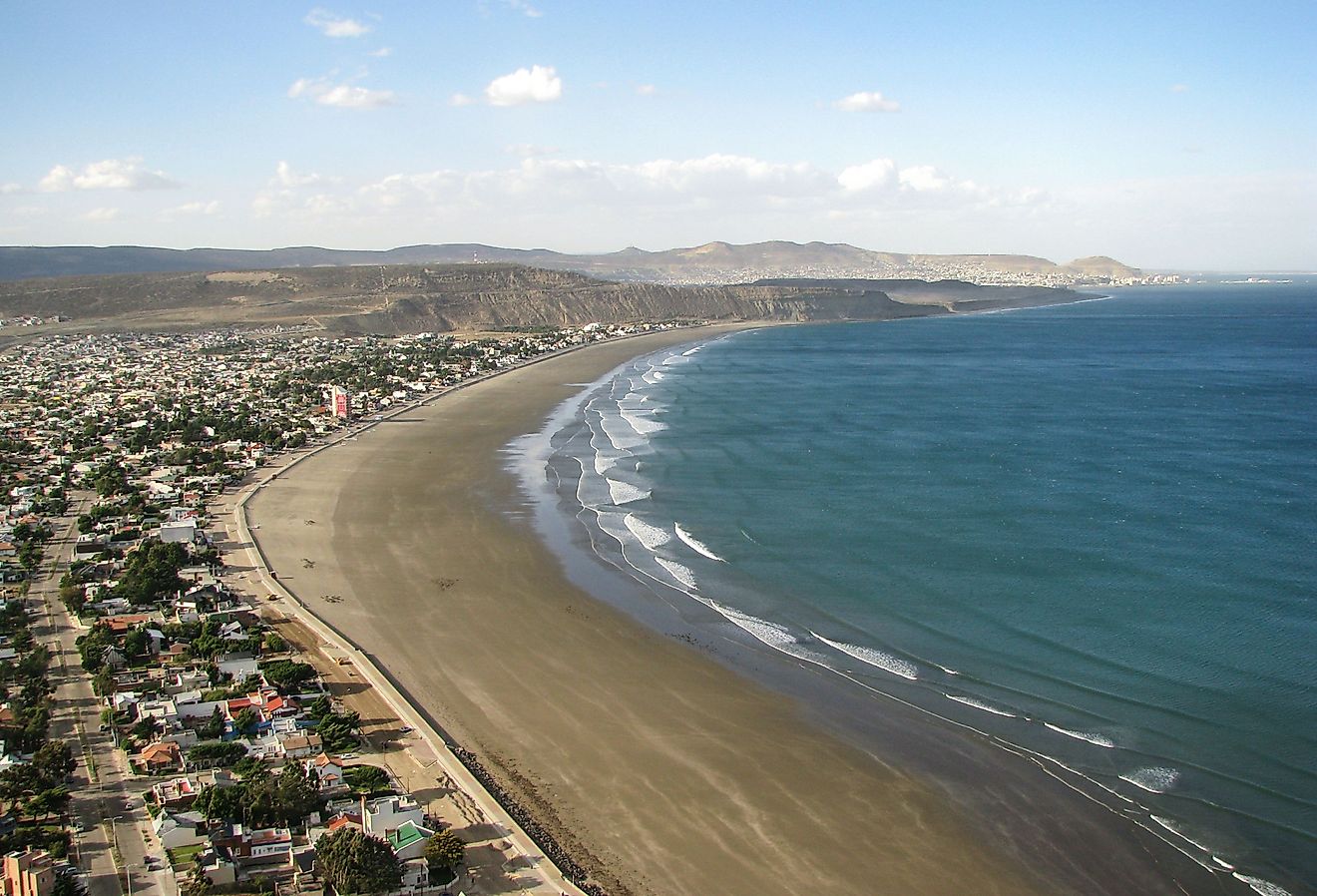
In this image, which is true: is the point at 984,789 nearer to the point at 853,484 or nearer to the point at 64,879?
the point at 64,879

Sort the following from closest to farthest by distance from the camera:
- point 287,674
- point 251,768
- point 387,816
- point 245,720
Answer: point 387,816 → point 251,768 → point 245,720 → point 287,674

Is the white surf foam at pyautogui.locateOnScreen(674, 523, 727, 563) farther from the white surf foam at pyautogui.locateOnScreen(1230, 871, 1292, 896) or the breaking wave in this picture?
the white surf foam at pyautogui.locateOnScreen(1230, 871, 1292, 896)

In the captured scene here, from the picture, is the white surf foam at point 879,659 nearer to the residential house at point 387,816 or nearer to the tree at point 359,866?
the residential house at point 387,816

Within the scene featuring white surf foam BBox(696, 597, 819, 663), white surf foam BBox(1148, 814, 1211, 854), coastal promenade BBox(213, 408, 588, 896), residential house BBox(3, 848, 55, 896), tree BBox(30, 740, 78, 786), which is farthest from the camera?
white surf foam BBox(696, 597, 819, 663)

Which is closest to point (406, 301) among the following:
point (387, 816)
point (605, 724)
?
point (605, 724)

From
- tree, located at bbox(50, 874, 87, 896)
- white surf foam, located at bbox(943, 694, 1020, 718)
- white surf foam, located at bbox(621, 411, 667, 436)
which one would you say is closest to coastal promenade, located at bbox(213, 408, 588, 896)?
tree, located at bbox(50, 874, 87, 896)

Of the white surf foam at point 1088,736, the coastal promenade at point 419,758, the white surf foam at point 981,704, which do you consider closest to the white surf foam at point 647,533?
the coastal promenade at point 419,758

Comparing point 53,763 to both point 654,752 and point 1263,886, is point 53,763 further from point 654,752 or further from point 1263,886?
point 1263,886
